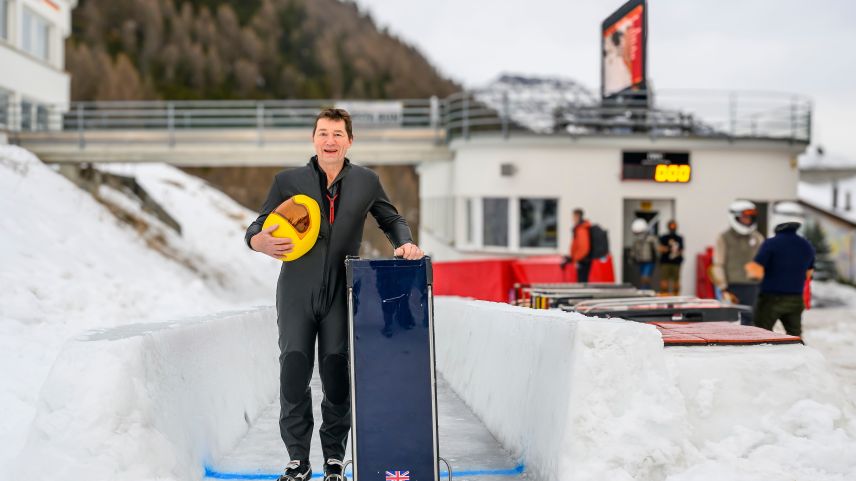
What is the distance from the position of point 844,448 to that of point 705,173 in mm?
20292

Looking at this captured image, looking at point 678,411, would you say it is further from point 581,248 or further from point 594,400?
point 581,248

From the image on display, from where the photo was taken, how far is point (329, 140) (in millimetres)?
4863

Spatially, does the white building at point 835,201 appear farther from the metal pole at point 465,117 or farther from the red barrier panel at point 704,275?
→ the metal pole at point 465,117

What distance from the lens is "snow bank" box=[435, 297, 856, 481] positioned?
451 cm

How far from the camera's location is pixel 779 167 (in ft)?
82.1

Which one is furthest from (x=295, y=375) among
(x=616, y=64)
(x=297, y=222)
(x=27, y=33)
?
(x=27, y=33)

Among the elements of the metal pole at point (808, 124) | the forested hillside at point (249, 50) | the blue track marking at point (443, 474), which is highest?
the forested hillside at point (249, 50)

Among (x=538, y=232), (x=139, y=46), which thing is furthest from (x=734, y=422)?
(x=139, y=46)

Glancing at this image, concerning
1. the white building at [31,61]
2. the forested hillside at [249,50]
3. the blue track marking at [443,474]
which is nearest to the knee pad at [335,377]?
the blue track marking at [443,474]

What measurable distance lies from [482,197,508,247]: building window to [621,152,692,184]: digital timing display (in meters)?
2.99

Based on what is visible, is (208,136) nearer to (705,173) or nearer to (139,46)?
(705,173)

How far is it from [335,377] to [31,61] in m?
30.7

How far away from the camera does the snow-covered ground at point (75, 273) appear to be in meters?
9.05

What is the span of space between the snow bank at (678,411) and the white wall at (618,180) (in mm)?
19027
